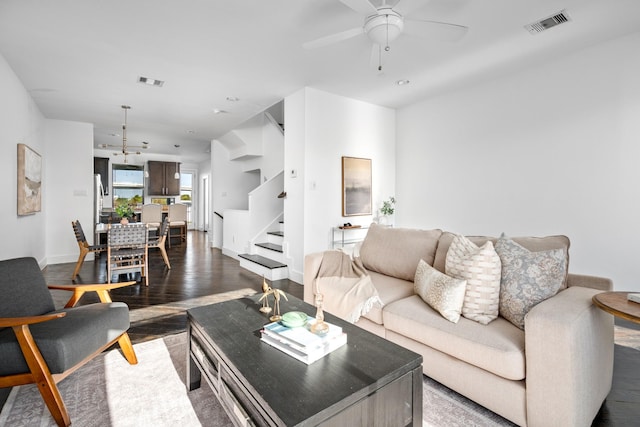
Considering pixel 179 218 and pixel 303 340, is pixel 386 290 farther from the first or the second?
pixel 179 218

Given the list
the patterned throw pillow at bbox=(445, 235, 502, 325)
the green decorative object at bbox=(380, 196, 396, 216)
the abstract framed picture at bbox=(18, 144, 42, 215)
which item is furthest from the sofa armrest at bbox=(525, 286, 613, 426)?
the abstract framed picture at bbox=(18, 144, 42, 215)

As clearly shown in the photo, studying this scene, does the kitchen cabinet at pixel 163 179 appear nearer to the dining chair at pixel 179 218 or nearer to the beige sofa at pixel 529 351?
the dining chair at pixel 179 218

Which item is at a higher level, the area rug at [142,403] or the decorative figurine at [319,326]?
the decorative figurine at [319,326]

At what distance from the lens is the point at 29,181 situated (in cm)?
455

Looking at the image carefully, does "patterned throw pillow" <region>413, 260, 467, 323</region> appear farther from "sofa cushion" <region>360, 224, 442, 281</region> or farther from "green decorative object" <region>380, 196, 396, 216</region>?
"green decorative object" <region>380, 196, 396, 216</region>

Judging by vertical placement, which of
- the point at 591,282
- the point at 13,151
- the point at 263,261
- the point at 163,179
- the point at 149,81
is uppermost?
the point at 149,81

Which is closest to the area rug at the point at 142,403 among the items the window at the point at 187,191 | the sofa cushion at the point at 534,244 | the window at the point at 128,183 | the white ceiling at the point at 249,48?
the sofa cushion at the point at 534,244

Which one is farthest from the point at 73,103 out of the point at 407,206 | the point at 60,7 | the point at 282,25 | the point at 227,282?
the point at 407,206

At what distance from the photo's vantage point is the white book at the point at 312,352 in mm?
1366

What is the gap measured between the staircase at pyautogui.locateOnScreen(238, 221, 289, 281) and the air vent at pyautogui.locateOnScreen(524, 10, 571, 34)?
164 inches

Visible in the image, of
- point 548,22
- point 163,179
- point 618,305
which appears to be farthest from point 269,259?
Result: point 163,179

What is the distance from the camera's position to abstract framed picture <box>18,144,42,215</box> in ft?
13.7

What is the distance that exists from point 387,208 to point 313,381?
4471 millimetres

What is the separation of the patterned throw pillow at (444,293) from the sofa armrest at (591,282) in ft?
2.56
